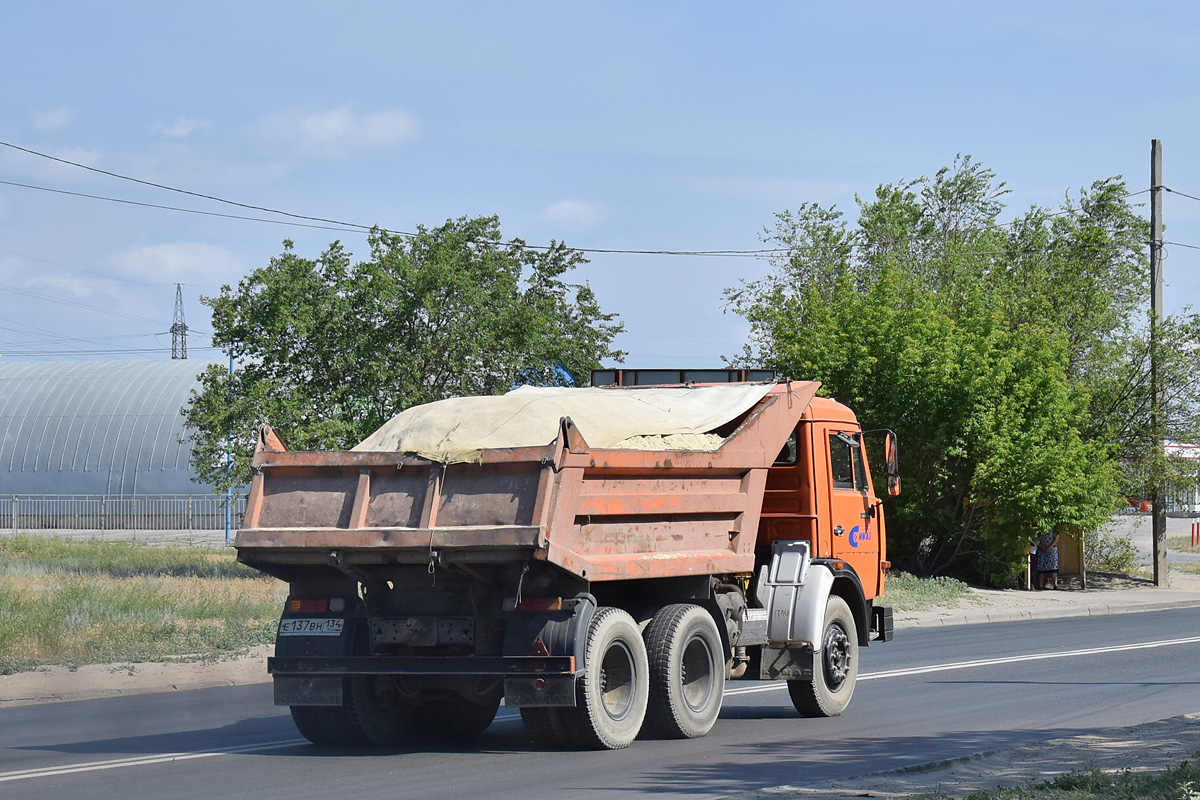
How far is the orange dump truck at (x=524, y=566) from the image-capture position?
932cm

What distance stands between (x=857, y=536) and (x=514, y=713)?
11.7 feet

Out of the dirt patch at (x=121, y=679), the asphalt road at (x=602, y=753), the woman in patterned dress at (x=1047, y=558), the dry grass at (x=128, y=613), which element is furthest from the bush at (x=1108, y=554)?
the dirt patch at (x=121, y=679)

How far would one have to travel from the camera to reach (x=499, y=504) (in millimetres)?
9250

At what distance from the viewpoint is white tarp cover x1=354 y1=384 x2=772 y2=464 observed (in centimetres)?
977

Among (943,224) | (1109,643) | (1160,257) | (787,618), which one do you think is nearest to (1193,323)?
(1160,257)

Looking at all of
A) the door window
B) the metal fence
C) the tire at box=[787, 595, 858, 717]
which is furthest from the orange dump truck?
the metal fence

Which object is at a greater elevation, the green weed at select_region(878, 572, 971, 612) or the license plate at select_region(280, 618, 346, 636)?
the license plate at select_region(280, 618, 346, 636)

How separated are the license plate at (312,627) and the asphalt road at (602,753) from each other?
86cm

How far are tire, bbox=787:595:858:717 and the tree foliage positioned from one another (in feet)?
56.9

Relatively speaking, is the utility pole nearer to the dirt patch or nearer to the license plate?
the dirt patch

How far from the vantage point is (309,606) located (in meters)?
10.1

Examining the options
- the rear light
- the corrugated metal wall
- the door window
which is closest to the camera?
the rear light

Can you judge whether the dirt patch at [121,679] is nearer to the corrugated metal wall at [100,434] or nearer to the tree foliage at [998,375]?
the tree foliage at [998,375]

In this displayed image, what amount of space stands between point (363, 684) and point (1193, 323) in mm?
27505
